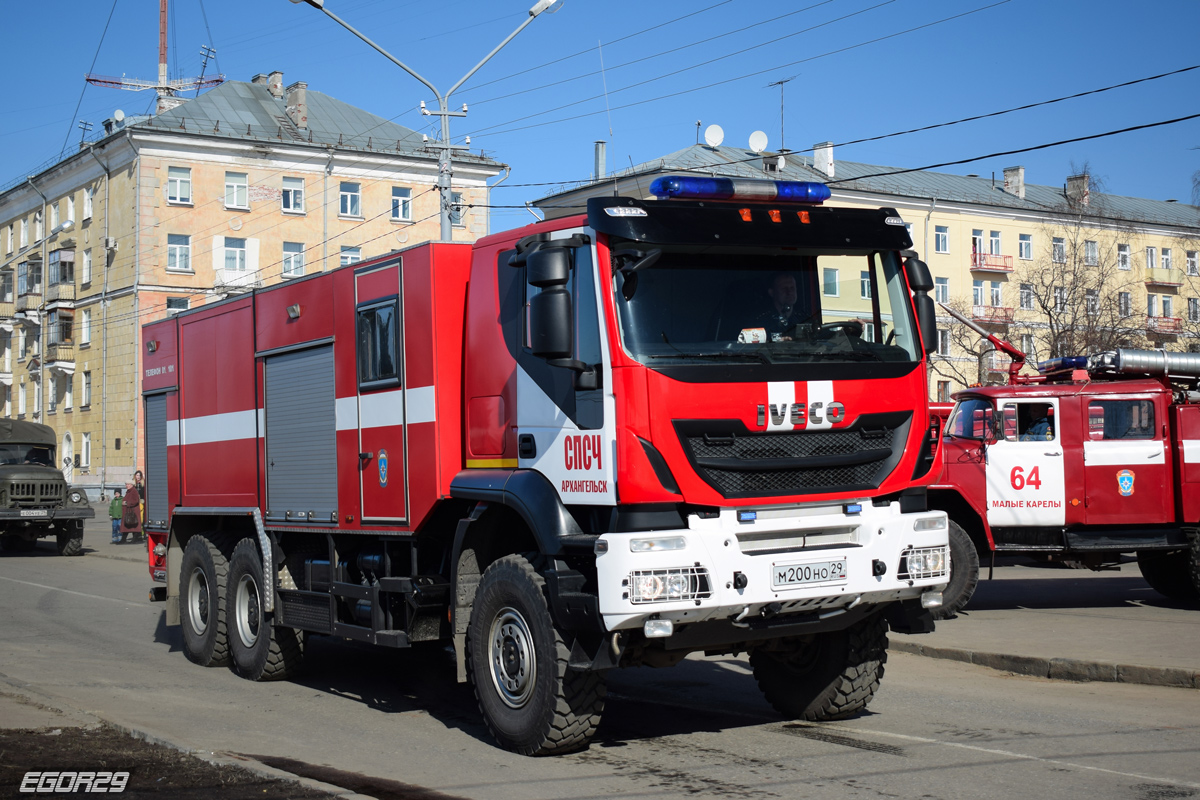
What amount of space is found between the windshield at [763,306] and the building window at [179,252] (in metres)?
47.9

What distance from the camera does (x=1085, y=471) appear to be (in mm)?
14094

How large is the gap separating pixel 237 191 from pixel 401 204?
7521 mm

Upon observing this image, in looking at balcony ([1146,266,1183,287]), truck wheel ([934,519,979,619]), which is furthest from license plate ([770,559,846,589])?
balcony ([1146,266,1183,287])

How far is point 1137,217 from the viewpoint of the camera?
235 ft

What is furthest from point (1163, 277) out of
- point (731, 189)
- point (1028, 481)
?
point (731, 189)

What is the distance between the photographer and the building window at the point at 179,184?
2013 inches

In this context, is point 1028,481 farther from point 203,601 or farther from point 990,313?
point 990,313

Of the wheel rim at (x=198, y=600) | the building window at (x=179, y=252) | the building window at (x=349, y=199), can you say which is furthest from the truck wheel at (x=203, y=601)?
A: the building window at (x=349, y=199)

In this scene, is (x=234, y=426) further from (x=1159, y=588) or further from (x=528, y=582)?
(x=1159, y=588)

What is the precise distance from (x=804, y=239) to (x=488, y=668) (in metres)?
3.21

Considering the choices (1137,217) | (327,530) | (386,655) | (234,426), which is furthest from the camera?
(1137,217)

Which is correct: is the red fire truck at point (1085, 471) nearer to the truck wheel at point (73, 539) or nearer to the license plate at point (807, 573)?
the license plate at point (807, 573)

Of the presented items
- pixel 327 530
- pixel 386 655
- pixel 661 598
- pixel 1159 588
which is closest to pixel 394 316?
pixel 327 530

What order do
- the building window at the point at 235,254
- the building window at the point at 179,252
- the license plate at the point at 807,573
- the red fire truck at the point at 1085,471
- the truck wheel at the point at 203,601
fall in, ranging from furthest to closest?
the building window at the point at 235,254 < the building window at the point at 179,252 < the red fire truck at the point at 1085,471 < the truck wheel at the point at 203,601 < the license plate at the point at 807,573
